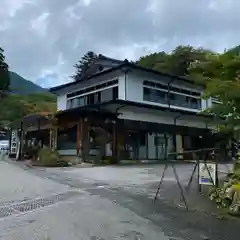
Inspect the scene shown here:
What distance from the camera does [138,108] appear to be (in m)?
23.4

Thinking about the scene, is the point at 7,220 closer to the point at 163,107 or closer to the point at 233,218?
the point at 233,218

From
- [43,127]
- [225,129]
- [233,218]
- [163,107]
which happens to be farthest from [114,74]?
[233,218]

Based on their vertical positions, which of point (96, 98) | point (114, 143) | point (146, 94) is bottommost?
point (114, 143)

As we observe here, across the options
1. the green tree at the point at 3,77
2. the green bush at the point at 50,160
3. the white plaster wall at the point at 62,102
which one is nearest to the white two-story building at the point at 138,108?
the white plaster wall at the point at 62,102

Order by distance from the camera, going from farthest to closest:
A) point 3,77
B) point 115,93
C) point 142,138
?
point 3,77 → point 142,138 → point 115,93

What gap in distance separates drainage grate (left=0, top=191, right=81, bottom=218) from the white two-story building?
40.1ft

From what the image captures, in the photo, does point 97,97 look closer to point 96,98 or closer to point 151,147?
point 96,98

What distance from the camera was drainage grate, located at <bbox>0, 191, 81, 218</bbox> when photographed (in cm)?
691

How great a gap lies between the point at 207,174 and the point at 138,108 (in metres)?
14.6

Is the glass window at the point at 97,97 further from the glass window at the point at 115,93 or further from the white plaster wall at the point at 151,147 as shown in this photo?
the white plaster wall at the point at 151,147

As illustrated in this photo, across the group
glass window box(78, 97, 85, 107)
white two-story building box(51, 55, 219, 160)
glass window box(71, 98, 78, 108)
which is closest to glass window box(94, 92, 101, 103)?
white two-story building box(51, 55, 219, 160)

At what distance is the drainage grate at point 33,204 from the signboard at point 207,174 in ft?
10.5

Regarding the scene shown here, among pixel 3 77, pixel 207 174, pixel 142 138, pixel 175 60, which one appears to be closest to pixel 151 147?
pixel 142 138

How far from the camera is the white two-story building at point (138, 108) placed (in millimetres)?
22531
